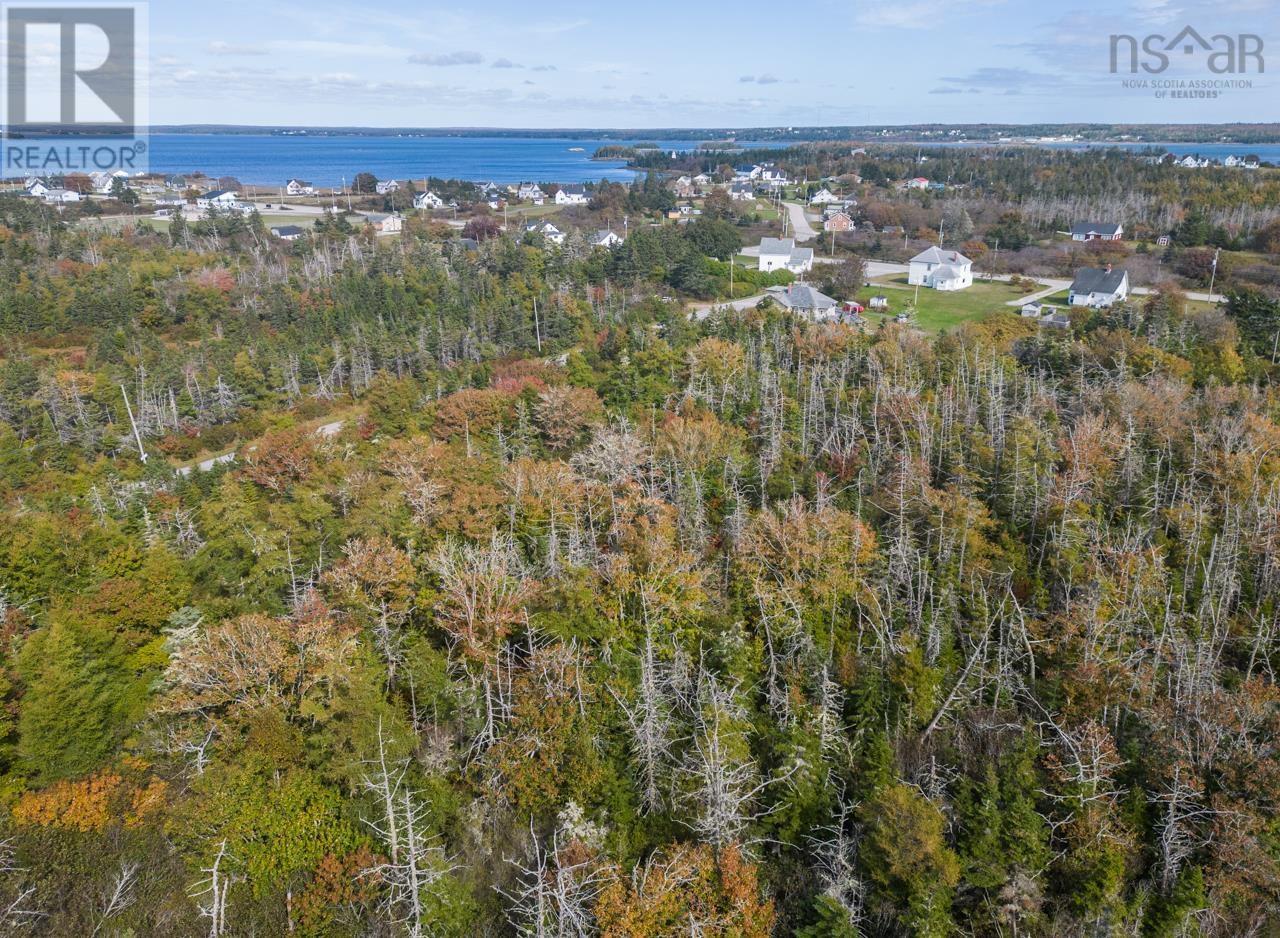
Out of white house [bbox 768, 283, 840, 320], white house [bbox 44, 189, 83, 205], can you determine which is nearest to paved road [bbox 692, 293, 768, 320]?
white house [bbox 768, 283, 840, 320]

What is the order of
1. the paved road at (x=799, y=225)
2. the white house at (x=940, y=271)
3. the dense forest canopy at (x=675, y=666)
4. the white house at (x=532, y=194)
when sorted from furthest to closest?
the white house at (x=532, y=194) → the paved road at (x=799, y=225) → the white house at (x=940, y=271) → the dense forest canopy at (x=675, y=666)

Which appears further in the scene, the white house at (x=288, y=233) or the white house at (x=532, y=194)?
the white house at (x=532, y=194)

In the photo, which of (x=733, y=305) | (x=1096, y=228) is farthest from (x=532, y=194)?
(x=1096, y=228)

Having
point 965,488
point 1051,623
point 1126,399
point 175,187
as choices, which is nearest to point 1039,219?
point 1126,399

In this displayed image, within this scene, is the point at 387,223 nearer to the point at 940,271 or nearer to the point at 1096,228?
the point at 940,271

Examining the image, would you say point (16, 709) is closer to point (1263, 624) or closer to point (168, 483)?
point (168, 483)

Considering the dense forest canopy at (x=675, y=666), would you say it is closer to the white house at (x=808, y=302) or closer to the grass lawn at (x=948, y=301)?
the white house at (x=808, y=302)

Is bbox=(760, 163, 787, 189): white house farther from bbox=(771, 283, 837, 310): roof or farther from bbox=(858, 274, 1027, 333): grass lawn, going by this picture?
bbox=(771, 283, 837, 310): roof

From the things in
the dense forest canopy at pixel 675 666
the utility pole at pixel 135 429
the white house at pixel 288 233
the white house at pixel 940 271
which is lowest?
the dense forest canopy at pixel 675 666

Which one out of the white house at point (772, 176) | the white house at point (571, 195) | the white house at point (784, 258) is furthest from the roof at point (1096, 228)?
the white house at point (571, 195)

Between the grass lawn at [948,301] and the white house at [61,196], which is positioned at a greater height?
the white house at [61,196]
